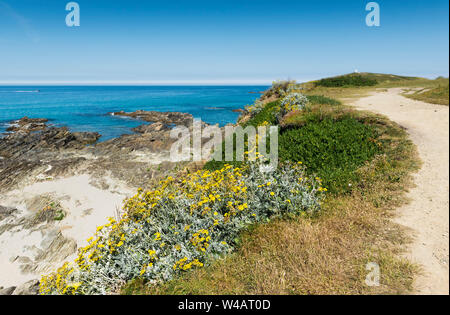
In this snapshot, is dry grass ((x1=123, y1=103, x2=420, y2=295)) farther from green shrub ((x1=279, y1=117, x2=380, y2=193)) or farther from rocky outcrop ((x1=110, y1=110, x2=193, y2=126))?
rocky outcrop ((x1=110, y1=110, x2=193, y2=126))

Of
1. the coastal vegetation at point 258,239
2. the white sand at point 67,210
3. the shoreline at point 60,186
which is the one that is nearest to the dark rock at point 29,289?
the shoreline at point 60,186

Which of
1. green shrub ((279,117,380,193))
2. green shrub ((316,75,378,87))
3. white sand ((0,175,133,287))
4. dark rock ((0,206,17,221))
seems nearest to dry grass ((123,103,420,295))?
green shrub ((279,117,380,193))

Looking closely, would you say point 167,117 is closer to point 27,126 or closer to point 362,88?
point 27,126

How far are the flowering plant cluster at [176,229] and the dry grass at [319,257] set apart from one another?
31 centimetres

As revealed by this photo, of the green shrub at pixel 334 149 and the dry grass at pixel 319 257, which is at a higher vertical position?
the green shrub at pixel 334 149

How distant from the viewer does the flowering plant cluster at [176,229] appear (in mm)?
4629

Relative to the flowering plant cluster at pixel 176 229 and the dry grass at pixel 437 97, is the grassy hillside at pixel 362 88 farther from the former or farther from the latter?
the flowering plant cluster at pixel 176 229

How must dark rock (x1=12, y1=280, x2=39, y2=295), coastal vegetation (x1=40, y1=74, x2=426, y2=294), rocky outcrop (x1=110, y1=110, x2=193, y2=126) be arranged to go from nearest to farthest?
coastal vegetation (x1=40, y1=74, x2=426, y2=294)
dark rock (x1=12, y1=280, x2=39, y2=295)
rocky outcrop (x1=110, y1=110, x2=193, y2=126)

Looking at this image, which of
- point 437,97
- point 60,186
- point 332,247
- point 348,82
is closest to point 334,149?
point 332,247

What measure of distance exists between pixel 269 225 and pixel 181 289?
246cm

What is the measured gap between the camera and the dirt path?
373 centimetres

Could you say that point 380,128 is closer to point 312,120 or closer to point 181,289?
point 312,120

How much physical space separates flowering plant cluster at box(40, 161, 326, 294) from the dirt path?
214cm
